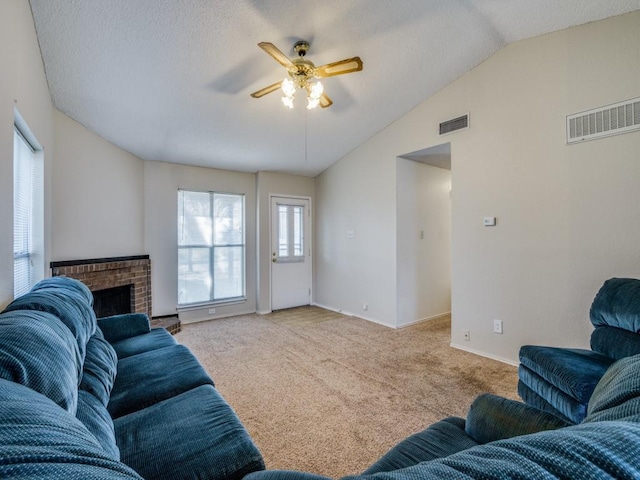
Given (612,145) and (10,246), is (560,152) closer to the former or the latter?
(612,145)

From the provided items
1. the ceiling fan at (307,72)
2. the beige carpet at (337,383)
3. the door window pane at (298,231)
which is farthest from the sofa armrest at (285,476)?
the door window pane at (298,231)

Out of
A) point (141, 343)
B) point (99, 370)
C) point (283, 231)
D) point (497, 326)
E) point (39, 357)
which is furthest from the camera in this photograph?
point (283, 231)

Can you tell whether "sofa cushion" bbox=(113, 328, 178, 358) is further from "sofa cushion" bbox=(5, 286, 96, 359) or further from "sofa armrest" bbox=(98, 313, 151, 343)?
"sofa cushion" bbox=(5, 286, 96, 359)

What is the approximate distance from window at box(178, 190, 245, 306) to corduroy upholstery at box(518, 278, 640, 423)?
4075 mm

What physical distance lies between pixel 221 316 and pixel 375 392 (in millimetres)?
3096

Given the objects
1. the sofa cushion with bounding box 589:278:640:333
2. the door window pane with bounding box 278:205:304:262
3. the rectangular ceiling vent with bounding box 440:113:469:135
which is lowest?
the sofa cushion with bounding box 589:278:640:333

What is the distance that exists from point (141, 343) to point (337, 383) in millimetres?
1599

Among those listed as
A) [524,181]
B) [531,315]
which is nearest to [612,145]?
[524,181]

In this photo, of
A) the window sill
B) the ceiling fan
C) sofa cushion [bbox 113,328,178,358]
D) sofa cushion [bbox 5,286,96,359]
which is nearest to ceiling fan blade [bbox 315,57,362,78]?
the ceiling fan

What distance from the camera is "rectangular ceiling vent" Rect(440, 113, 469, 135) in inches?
132

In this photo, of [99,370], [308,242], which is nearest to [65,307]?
[99,370]

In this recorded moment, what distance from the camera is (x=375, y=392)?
2.46m

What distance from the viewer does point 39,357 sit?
3.29 feet

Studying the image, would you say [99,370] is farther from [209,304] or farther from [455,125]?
A: [455,125]
